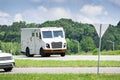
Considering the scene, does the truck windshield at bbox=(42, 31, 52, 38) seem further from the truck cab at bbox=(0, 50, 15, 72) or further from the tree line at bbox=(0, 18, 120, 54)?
the tree line at bbox=(0, 18, 120, 54)

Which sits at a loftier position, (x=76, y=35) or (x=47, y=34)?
(x=76, y=35)

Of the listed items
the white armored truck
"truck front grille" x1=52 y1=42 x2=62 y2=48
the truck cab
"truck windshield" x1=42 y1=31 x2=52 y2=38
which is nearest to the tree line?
the white armored truck

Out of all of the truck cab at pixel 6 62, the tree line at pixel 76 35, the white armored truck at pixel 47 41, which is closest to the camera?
the truck cab at pixel 6 62

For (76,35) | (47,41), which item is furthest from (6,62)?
(76,35)

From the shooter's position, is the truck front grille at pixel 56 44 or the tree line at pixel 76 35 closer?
the truck front grille at pixel 56 44

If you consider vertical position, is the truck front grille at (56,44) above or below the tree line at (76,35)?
below

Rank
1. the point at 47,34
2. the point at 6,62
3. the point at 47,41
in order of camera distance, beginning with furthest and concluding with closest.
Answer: the point at 47,34 → the point at 47,41 → the point at 6,62

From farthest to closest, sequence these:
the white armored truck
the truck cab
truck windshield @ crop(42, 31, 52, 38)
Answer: truck windshield @ crop(42, 31, 52, 38) → the white armored truck → the truck cab

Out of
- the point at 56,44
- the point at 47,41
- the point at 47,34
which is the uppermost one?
the point at 47,34

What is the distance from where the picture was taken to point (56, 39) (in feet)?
160

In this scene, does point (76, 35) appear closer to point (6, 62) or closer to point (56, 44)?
point (56, 44)

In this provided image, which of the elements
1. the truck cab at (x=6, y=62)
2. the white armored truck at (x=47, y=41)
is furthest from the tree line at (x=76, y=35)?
the truck cab at (x=6, y=62)

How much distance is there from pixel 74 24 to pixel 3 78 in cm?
11837

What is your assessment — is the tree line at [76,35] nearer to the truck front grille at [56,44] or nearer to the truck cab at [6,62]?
the truck front grille at [56,44]
